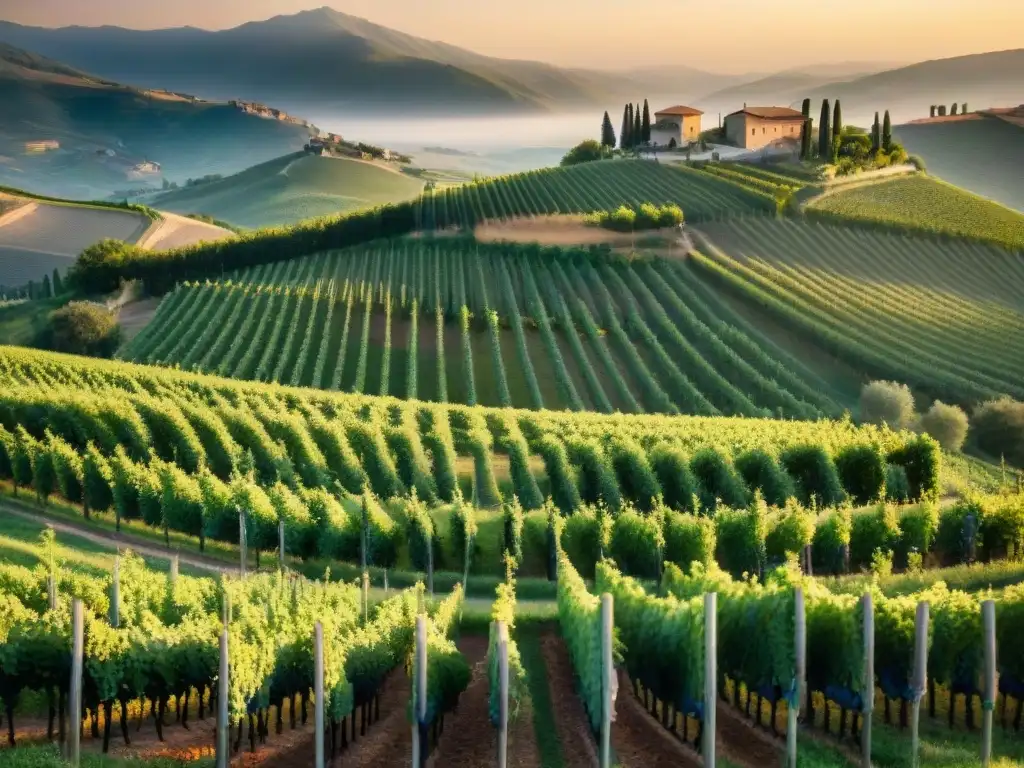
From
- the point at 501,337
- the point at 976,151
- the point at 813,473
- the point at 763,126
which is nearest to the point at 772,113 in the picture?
the point at 763,126

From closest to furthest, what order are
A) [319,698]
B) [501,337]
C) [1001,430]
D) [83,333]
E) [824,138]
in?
[319,698]
[1001,430]
[501,337]
[83,333]
[824,138]

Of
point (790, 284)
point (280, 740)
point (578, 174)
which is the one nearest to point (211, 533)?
point (280, 740)

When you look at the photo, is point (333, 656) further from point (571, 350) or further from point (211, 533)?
point (571, 350)

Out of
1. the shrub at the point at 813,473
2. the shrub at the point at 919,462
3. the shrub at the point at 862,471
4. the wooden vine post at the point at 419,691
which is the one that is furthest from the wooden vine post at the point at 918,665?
the shrub at the point at 919,462

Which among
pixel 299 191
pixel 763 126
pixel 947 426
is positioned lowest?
pixel 947 426

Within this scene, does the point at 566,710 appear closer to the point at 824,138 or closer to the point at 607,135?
the point at 824,138

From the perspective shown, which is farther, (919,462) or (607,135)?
(607,135)
